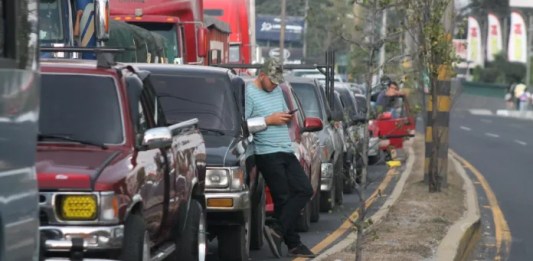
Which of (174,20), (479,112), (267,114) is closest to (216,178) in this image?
(267,114)

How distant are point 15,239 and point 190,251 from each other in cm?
434

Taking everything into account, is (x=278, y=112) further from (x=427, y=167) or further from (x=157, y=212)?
(x=427, y=167)

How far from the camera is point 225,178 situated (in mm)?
12367

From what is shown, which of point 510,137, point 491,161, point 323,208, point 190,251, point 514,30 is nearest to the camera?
point 190,251

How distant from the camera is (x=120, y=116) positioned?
9695mm

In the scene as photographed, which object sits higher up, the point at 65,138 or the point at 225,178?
the point at 65,138

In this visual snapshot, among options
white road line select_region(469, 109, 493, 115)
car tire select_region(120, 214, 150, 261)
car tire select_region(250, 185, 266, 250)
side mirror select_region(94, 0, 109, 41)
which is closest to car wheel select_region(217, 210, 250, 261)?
car tire select_region(250, 185, 266, 250)

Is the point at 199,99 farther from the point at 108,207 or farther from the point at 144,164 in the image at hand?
the point at 108,207

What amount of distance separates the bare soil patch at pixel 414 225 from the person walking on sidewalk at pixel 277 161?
54cm

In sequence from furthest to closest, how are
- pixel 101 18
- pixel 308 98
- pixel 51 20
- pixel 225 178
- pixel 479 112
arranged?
pixel 479 112
pixel 308 98
pixel 51 20
pixel 101 18
pixel 225 178

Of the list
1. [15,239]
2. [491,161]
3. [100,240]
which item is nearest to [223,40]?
[491,161]

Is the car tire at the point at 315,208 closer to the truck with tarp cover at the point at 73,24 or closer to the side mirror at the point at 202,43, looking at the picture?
the truck with tarp cover at the point at 73,24

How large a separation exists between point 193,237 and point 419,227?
5.68 metres

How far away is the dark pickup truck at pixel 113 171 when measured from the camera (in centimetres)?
852
